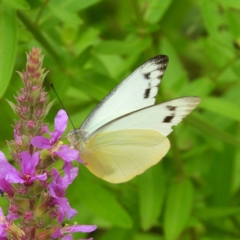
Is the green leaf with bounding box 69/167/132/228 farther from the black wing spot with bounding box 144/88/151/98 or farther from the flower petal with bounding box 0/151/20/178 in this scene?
the flower petal with bounding box 0/151/20/178

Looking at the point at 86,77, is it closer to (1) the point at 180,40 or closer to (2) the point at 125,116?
(2) the point at 125,116

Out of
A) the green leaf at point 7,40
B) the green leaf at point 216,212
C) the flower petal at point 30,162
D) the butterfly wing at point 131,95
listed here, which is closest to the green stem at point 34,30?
the green leaf at point 7,40

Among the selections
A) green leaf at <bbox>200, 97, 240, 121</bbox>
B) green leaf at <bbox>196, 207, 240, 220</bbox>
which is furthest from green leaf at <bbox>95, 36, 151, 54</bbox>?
green leaf at <bbox>196, 207, 240, 220</bbox>

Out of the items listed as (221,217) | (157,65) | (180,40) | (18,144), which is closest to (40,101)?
(18,144)

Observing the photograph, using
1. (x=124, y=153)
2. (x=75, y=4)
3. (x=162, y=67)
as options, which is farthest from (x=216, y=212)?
(x=75, y=4)

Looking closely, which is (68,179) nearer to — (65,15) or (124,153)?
(124,153)

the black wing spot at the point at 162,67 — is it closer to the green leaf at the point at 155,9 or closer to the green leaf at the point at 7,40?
the green leaf at the point at 7,40
